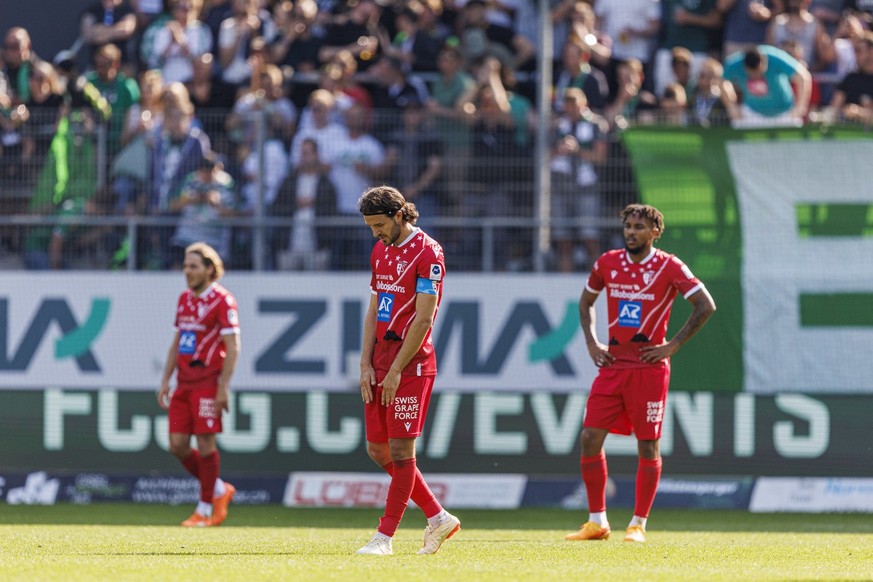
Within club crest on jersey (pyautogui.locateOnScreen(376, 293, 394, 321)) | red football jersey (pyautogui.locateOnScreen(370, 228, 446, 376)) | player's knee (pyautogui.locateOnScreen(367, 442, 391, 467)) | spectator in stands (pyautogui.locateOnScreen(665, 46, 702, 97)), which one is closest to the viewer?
red football jersey (pyautogui.locateOnScreen(370, 228, 446, 376))

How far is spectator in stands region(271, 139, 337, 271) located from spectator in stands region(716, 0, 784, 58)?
4959 millimetres

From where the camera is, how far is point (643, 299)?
10.6 m

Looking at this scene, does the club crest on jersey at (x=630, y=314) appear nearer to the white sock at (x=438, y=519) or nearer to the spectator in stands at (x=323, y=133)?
the white sock at (x=438, y=519)

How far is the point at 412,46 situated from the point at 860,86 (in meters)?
5.01

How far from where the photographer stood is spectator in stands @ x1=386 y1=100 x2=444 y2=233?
14711 millimetres

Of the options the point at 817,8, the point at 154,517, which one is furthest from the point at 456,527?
the point at 817,8

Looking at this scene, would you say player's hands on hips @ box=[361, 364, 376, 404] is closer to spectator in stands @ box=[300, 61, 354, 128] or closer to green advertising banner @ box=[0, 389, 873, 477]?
green advertising banner @ box=[0, 389, 873, 477]

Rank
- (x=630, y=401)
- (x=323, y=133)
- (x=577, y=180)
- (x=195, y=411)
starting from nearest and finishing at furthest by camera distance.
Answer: (x=630, y=401) → (x=195, y=411) → (x=577, y=180) → (x=323, y=133)

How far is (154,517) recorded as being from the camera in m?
12.9

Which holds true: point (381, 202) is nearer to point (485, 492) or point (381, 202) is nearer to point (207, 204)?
point (485, 492)

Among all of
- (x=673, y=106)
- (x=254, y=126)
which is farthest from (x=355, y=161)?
(x=673, y=106)

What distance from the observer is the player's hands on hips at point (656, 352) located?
34.5 ft

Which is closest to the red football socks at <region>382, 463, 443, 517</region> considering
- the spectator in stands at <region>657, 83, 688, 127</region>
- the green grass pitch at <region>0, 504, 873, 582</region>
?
the green grass pitch at <region>0, 504, 873, 582</region>

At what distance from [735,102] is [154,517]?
7.30 meters
